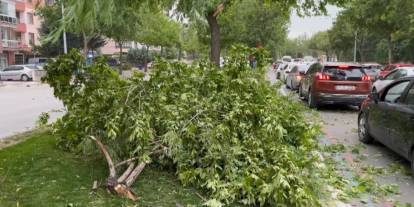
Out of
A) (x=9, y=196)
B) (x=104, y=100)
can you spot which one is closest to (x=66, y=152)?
A: (x=104, y=100)

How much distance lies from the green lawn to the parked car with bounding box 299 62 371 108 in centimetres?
952

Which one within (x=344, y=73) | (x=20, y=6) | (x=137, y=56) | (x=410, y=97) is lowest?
(x=410, y=97)

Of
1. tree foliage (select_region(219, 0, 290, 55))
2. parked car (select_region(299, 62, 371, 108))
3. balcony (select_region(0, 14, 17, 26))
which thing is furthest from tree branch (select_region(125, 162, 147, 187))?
balcony (select_region(0, 14, 17, 26))

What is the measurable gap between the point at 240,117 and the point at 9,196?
2.97 metres

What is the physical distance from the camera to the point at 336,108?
1570 cm

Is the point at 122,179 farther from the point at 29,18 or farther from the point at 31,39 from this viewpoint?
the point at 29,18

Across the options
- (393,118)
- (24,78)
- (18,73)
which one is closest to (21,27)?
(18,73)

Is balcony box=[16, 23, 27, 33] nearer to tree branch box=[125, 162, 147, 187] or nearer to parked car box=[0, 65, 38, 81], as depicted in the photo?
parked car box=[0, 65, 38, 81]

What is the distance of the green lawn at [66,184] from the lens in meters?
4.78

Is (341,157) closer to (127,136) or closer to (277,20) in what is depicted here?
(127,136)

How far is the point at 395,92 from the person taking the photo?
822 cm

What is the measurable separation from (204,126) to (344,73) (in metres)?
9.88

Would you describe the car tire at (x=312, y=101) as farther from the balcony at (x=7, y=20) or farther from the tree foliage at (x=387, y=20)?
the balcony at (x=7, y=20)

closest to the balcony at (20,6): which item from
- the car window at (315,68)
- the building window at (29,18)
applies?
the building window at (29,18)
